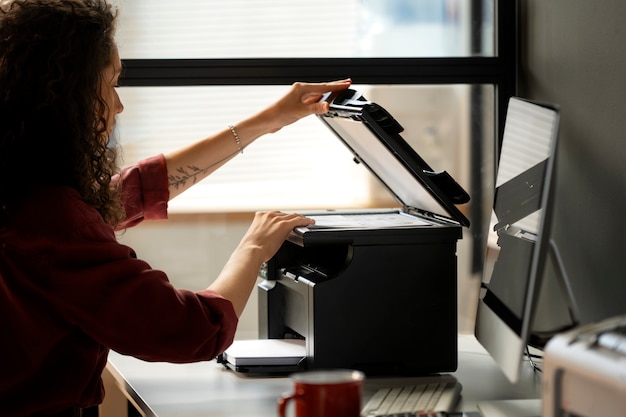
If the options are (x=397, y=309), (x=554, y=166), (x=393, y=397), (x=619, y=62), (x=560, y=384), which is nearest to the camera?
(x=560, y=384)

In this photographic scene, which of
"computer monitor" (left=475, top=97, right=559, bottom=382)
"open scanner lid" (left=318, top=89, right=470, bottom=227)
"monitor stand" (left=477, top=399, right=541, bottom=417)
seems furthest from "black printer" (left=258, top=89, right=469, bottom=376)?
"monitor stand" (left=477, top=399, right=541, bottom=417)

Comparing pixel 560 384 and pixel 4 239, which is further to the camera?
pixel 4 239

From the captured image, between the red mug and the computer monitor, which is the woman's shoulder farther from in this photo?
the computer monitor

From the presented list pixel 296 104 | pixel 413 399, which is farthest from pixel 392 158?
pixel 413 399

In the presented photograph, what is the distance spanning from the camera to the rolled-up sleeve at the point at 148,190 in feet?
6.60

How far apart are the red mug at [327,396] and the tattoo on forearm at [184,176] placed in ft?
3.44

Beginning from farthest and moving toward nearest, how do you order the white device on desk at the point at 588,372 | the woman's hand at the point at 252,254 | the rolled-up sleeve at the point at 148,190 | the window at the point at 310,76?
the window at the point at 310,76 → the rolled-up sleeve at the point at 148,190 → the woman's hand at the point at 252,254 → the white device on desk at the point at 588,372

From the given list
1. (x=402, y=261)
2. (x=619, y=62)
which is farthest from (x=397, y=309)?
(x=619, y=62)

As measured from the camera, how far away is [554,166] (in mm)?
1187

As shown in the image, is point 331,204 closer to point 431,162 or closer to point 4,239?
point 431,162

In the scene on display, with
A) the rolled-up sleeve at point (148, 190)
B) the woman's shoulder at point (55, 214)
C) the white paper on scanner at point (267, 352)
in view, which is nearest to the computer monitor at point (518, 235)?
the white paper on scanner at point (267, 352)

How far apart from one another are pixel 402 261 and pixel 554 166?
602mm

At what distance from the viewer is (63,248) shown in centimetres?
138

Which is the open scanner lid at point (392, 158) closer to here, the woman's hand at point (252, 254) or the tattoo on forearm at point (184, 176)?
the woman's hand at point (252, 254)
